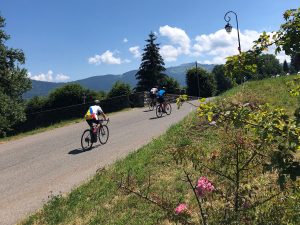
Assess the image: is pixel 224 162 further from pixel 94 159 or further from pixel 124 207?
pixel 94 159

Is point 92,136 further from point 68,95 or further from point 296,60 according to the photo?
point 68,95

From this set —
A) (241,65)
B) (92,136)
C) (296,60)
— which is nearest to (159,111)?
(92,136)

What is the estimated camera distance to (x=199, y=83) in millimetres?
63938

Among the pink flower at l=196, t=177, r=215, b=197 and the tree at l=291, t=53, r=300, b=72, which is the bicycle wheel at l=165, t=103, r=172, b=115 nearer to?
the pink flower at l=196, t=177, r=215, b=197

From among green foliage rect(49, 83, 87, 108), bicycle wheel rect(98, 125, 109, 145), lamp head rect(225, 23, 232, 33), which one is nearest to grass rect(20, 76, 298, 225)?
bicycle wheel rect(98, 125, 109, 145)

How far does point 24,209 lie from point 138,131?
375 inches

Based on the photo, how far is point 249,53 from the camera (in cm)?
343

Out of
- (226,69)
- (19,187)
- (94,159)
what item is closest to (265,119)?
(226,69)

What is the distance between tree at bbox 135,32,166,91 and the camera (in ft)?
242

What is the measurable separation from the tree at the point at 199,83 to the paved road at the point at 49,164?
44641 millimetres

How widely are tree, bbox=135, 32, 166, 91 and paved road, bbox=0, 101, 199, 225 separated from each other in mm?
54480

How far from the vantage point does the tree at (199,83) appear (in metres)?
63.2

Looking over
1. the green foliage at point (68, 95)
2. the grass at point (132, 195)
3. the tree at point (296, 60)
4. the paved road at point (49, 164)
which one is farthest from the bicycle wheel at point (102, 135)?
the green foliage at point (68, 95)

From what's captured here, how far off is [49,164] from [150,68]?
62.5 m
